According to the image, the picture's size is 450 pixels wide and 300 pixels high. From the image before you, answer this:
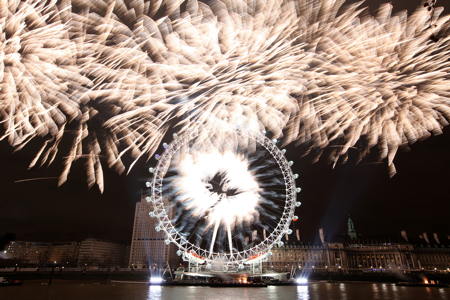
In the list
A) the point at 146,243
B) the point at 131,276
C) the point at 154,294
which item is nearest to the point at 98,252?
the point at 146,243

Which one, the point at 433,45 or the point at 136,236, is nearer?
the point at 433,45

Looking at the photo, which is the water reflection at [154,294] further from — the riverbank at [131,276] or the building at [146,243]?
the building at [146,243]

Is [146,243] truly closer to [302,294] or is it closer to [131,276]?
[131,276]

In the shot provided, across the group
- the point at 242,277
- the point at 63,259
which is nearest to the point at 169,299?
the point at 242,277

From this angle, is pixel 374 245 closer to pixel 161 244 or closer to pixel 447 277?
pixel 447 277

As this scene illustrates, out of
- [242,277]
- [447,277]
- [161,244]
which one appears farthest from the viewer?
[161,244]

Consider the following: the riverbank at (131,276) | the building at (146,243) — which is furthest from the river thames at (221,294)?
the building at (146,243)

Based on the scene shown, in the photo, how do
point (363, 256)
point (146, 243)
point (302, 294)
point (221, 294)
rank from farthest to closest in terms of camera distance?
point (146, 243) → point (363, 256) → point (221, 294) → point (302, 294)

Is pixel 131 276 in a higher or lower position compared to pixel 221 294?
higher
